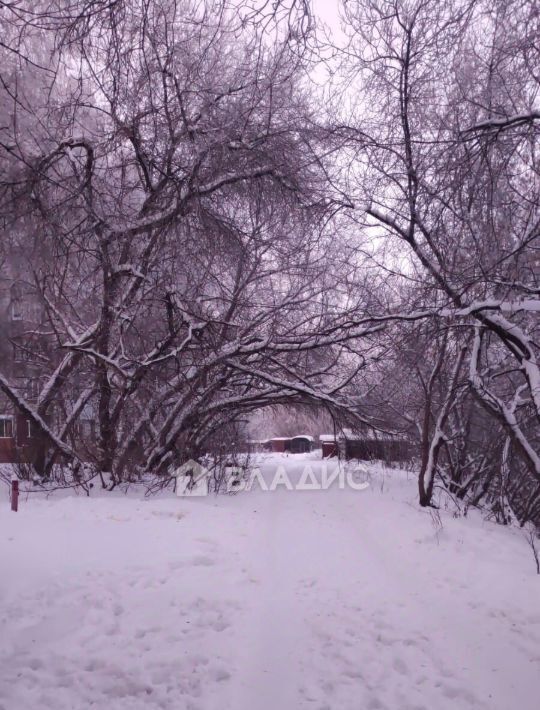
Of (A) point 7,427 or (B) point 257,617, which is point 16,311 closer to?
(A) point 7,427

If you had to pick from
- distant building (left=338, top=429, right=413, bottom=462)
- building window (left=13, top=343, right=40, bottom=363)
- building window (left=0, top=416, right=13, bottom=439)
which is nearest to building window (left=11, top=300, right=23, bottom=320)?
building window (left=13, top=343, right=40, bottom=363)

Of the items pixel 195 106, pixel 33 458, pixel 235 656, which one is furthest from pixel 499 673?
pixel 33 458

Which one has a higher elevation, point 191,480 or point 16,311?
point 16,311

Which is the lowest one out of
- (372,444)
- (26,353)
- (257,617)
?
(257,617)

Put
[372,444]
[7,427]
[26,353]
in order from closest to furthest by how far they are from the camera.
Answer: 1. [372,444]
2. [26,353]
3. [7,427]

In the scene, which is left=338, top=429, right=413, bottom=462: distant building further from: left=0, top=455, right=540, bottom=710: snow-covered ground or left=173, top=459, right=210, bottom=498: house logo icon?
left=0, top=455, right=540, bottom=710: snow-covered ground

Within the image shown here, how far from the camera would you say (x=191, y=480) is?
39.3 feet

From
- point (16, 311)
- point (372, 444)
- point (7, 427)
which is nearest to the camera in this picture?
point (372, 444)

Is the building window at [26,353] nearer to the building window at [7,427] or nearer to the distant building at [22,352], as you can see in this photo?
the distant building at [22,352]

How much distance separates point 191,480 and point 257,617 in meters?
7.48

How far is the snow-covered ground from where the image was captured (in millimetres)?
3480

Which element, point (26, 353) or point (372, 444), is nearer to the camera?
point (372, 444)

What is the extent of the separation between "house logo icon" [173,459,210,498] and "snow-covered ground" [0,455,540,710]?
3.31 meters

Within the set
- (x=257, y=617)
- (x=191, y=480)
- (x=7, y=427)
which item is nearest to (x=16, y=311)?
(x=191, y=480)
